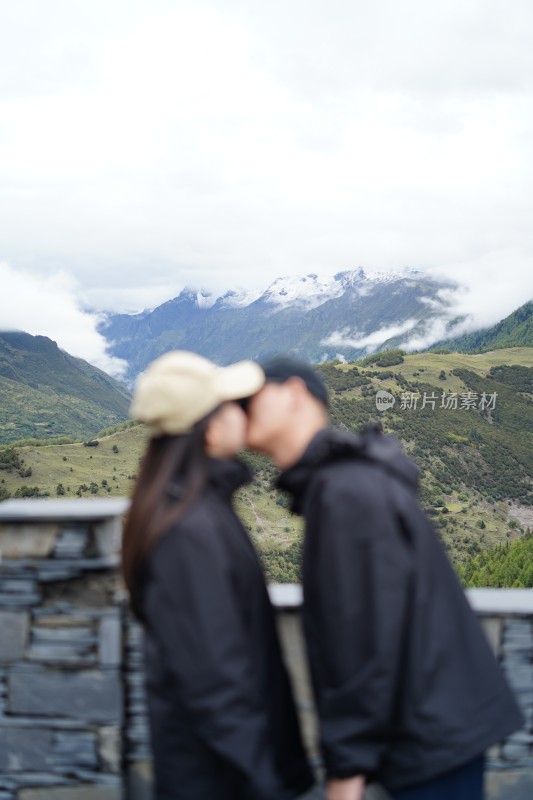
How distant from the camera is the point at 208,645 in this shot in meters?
1.66

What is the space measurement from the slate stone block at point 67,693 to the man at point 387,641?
1.23m

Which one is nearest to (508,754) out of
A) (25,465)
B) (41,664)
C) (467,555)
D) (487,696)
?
(487,696)

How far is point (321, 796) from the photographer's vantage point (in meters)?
2.79

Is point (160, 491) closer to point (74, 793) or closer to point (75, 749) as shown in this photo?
point (75, 749)

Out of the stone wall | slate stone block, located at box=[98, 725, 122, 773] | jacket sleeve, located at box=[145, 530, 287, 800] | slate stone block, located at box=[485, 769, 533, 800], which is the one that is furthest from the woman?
slate stone block, located at box=[485, 769, 533, 800]

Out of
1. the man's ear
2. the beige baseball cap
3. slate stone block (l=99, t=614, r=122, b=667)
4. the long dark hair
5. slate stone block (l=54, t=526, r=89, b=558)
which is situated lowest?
slate stone block (l=99, t=614, r=122, b=667)

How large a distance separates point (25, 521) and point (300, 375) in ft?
4.15

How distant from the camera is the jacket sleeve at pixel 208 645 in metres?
1.66

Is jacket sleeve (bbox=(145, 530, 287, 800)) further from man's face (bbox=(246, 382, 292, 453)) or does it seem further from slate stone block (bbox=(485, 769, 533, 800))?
slate stone block (bbox=(485, 769, 533, 800))

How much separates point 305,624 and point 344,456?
0.45 metres

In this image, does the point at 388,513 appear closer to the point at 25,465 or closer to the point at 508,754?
the point at 508,754

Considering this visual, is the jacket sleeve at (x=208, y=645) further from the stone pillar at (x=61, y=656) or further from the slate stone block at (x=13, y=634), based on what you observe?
the slate stone block at (x=13, y=634)

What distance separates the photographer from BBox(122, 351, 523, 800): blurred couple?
65.4 inches

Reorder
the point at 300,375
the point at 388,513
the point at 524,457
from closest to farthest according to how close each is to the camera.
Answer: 1. the point at 388,513
2. the point at 300,375
3. the point at 524,457
